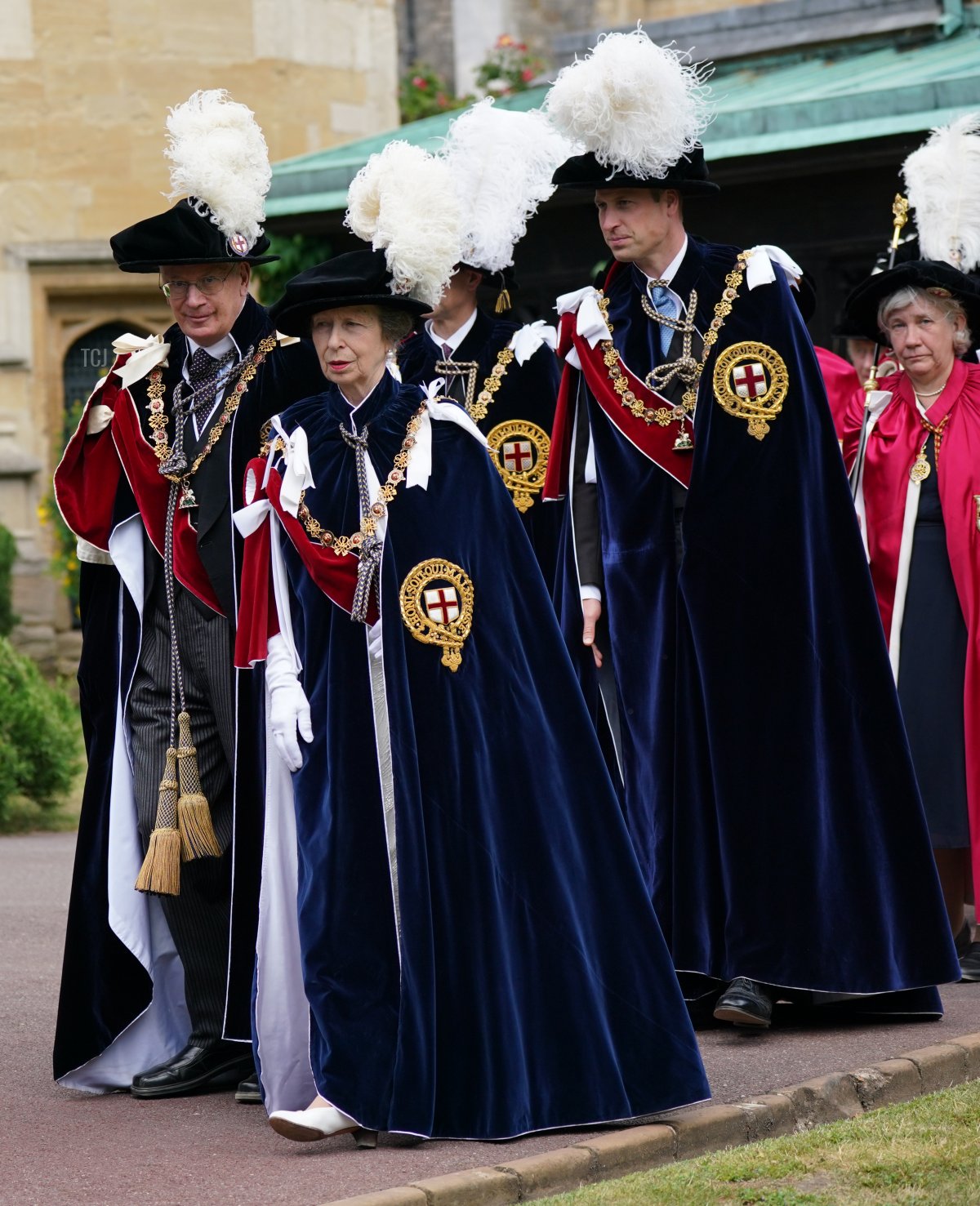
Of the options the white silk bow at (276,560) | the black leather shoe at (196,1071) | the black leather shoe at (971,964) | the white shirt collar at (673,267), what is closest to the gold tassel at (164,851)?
the black leather shoe at (196,1071)

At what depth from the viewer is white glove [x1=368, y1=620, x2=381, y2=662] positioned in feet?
16.6

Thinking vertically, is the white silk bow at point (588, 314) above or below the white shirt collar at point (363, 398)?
above

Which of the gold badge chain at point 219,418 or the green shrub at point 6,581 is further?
the green shrub at point 6,581

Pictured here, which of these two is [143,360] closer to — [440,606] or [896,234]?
[440,606]

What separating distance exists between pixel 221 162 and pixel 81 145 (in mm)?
10743

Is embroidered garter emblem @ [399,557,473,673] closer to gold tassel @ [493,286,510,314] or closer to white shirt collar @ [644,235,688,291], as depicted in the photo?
white shirt collar @ [644,235,688,291]

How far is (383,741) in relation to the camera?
499cm

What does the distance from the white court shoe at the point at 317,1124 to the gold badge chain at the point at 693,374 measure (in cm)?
227

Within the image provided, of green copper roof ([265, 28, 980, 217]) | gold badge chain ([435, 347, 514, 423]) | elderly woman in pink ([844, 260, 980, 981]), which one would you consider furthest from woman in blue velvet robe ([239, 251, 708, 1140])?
green copper roof ([265, 28, 980, 217])

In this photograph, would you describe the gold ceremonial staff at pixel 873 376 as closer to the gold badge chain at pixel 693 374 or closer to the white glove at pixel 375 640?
the gold badge chain at pixel 693 374

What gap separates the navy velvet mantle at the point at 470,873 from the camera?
15.9 ft

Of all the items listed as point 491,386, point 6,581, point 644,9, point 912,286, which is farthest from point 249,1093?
point 644,9

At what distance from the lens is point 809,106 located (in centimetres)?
1081

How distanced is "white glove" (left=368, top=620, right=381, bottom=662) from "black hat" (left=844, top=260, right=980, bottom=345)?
2.57m
